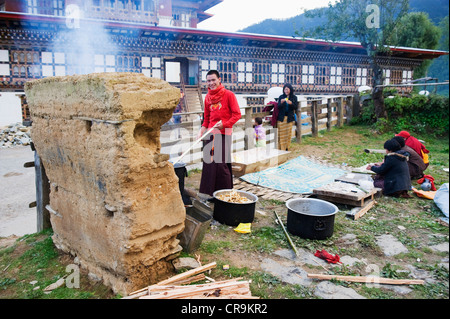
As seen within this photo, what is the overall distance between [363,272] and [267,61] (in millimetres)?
17587

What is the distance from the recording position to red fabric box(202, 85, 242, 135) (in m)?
4.96

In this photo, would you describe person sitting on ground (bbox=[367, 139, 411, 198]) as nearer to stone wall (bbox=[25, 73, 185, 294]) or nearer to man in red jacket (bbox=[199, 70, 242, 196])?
man in red jacket (bbox=[199, 70, 242, 196])

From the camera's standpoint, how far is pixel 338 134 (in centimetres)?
1222

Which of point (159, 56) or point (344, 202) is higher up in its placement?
point (159, 56)

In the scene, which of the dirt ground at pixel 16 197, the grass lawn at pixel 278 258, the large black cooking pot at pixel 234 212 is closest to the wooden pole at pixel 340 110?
the grass lawn at pixel 278 258

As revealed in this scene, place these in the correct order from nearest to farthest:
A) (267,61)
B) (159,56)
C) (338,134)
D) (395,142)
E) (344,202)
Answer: (344,202) < (395,142) < (338,134) < (159,56) < (267,61)

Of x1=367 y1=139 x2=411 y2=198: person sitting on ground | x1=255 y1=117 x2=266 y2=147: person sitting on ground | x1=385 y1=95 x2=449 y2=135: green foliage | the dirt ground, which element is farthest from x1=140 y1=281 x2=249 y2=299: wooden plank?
x1=385 y1=95 x2=449 y2=135: green foliage

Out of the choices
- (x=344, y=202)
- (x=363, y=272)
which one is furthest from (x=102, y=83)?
(x=344, y=202)

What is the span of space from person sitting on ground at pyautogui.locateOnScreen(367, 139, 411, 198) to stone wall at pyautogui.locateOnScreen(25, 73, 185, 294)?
13.0 feet

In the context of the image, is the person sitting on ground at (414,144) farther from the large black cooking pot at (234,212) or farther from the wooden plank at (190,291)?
the wooden plank at (190,291)

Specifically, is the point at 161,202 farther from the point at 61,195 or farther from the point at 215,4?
the point at 215,4

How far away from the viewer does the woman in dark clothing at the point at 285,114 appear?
8953mm

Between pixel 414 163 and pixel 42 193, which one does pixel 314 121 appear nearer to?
pixel 414 163

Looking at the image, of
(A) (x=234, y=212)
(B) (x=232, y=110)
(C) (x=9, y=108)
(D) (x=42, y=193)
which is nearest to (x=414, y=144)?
(B) (x=232, y=110)
